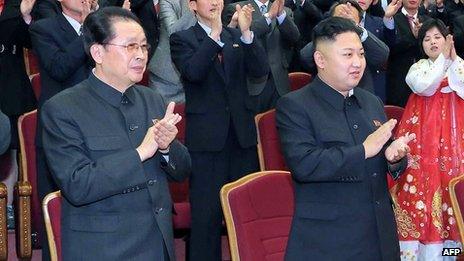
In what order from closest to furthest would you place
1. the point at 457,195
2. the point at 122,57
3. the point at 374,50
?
the point at 122,57
the point at 457,195
the point at 374,50

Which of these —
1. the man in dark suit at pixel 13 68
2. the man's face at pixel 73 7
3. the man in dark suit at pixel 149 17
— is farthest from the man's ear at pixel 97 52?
the man in dark suit at pixel 149 17

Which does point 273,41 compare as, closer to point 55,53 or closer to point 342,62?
point 55,53

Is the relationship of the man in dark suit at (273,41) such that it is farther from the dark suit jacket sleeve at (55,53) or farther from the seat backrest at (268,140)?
the dark suit jacket sleeve at (55,53)

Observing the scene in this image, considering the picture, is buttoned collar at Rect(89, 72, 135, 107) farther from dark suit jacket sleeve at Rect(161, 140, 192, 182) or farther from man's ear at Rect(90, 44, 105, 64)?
dark suit jacket sleeve at Rect(161, 140, 192, 182)

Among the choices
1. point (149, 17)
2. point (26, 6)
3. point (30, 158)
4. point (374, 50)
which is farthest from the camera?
point (149, 17)

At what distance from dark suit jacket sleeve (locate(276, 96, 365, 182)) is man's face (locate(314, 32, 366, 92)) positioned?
0.15m

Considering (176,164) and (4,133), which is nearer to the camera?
(176,164)

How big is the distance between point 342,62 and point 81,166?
90cm

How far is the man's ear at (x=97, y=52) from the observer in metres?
2.80

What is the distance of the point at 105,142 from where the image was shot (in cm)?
271

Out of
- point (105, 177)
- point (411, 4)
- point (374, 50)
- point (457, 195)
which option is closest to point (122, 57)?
point (105, 177)

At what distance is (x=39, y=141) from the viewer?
406cm

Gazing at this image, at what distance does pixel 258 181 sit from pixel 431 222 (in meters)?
1.55

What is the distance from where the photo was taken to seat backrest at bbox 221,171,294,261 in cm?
313
